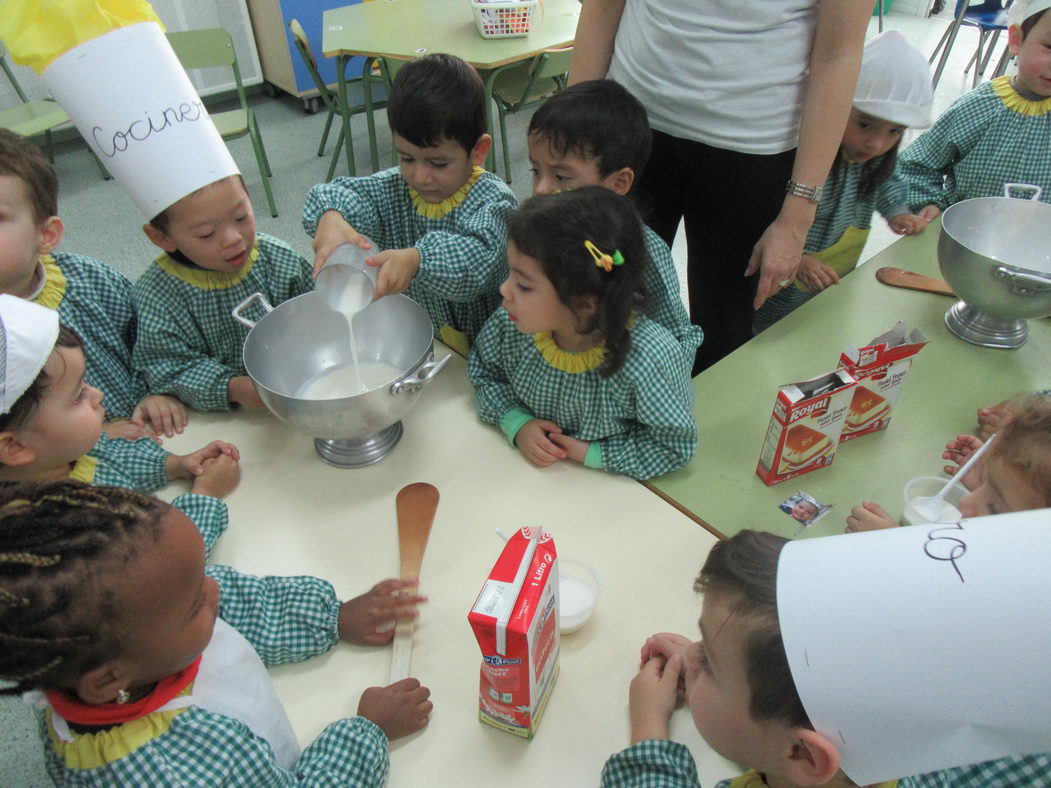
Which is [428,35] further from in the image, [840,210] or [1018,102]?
[1018,102]

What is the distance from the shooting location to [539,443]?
1.03 meters

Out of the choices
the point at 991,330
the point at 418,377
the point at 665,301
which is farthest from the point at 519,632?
the point at 991,330

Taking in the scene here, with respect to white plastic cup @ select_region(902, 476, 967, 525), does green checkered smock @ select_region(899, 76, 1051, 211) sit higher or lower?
higher

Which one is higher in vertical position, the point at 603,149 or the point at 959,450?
the point at 603,149

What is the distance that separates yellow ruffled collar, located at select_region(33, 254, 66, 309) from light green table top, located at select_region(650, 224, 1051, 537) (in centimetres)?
100

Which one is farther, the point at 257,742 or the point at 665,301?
the point at 665,301

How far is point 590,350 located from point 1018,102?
4.26 ft

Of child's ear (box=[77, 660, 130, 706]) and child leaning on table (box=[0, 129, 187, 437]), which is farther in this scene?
child leaning on table (box=[0, 129, 187, 437])

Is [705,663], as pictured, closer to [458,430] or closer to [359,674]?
[359,674]

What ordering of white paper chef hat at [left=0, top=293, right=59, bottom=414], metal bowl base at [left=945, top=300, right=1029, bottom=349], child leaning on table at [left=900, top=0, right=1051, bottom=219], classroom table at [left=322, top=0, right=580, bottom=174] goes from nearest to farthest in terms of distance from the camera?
1. white paper chef hat at [left=0, top=293, right=59, bottom=414]
2. metal bowl base at [left=945, top=300, right=1029, bottom=349]
3. child leaning on table at [left=900, top=0, right=1051, bottom=219]
4. classroom table at [left=322, top=0, right=580, bottom=174]

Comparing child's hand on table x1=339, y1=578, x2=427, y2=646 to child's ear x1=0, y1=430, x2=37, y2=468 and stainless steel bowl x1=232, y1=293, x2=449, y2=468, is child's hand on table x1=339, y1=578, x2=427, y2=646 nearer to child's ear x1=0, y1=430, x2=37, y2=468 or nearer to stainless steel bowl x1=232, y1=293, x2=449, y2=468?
stainless steel bowl x1=232, y1=293, x2=449, y2=468

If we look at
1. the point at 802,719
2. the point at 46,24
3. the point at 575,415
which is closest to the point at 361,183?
the point at 46,24

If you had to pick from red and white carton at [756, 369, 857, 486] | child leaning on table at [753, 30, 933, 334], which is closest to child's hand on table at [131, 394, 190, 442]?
red and white carton at [756, 369, 857, 486]

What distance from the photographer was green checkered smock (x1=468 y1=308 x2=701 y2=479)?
1.00 meters
